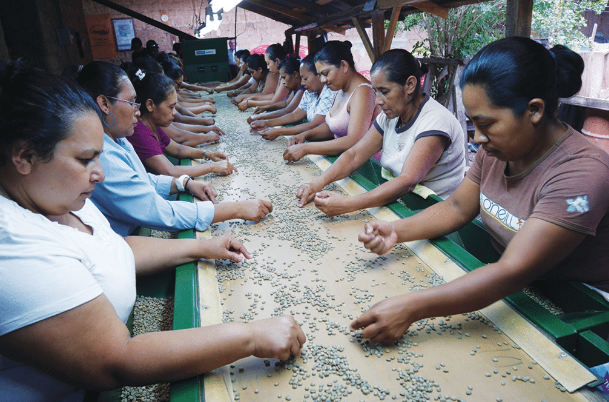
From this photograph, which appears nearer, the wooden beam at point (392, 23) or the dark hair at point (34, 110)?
the dark hair at point (34, 110)

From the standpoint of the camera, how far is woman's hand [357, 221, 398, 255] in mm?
1615

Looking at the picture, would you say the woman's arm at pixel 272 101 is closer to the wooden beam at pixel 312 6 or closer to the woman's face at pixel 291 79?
the woman's face at pixel 291 79

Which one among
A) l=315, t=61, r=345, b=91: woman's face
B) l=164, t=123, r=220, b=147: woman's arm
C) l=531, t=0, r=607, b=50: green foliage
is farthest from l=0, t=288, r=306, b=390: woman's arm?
l=531, t=0, r=607, b=50: green foliage

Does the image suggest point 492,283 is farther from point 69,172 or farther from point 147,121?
point 147,121

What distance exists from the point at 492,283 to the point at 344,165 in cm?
150

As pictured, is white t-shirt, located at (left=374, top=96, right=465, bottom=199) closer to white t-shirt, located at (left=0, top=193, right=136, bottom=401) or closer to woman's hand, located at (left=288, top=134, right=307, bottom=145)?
woman's hand, located at (left=288, top=134, right=307, bottom=145)

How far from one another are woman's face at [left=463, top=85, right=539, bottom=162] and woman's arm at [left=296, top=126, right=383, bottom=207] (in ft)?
3.55

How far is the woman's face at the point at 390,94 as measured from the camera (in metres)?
2.41

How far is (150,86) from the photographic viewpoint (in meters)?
2.82

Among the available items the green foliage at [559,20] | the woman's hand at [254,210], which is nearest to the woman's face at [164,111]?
the woman's hand at [254,210]

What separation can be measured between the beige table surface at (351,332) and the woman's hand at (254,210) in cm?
4

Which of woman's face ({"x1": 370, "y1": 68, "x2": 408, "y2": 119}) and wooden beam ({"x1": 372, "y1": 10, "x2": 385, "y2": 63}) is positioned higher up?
wooden beam ({"x1": 372, "y1": 10, "x2": 385, "y2": 63})

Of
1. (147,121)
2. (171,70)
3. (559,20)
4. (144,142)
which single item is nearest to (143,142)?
(144,142)

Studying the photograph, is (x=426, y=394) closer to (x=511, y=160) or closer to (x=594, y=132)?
(x=511, y=160)
